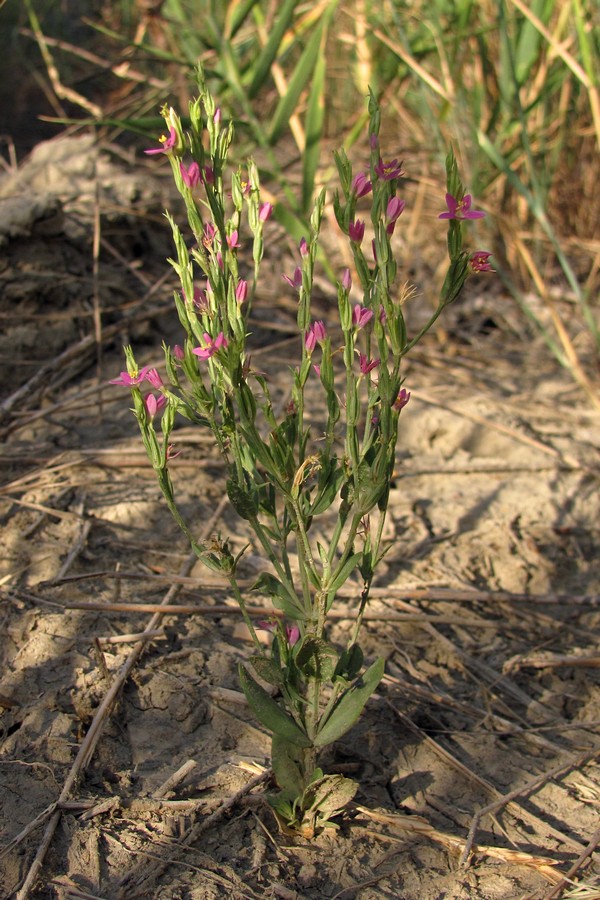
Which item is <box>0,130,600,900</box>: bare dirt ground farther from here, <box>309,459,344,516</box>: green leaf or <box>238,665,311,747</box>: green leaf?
<box>309,459,344,516</box>: green leaf

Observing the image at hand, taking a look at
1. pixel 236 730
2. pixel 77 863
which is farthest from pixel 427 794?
pixel 77 863

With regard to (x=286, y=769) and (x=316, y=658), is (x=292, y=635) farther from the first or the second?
(x=286, y=769)

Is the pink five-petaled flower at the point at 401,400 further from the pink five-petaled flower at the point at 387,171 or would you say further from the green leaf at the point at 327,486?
the pink five-petaled flower at the point at 387,171

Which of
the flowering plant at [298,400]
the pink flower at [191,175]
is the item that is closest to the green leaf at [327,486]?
the flowering plant at [298,400]

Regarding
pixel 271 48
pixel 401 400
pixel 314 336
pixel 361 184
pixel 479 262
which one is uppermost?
pixel 271 48

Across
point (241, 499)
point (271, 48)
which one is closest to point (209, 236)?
point (241, 499)

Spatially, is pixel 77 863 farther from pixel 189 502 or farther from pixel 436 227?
pixel 436 227

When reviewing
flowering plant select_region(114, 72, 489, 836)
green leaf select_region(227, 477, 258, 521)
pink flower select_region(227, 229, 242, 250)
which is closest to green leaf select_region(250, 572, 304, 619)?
flowering plant select_region(114, 72, 489, 836)
